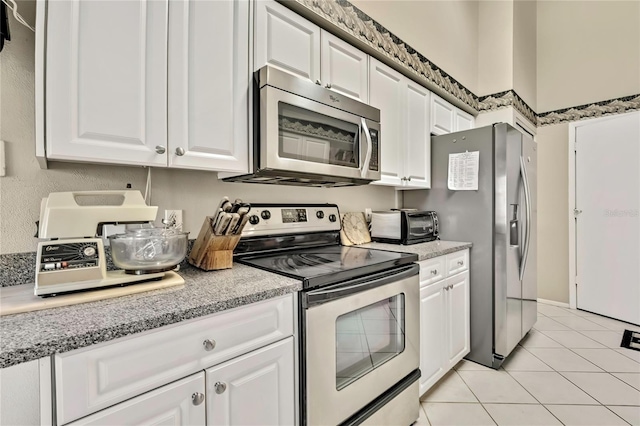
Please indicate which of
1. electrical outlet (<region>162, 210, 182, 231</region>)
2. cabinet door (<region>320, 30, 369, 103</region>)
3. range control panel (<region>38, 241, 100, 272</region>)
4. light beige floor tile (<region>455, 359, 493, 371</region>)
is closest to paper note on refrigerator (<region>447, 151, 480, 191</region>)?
cabinet door (<region>320, 30, 369, 103</region>)

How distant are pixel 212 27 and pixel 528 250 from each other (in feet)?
8.58

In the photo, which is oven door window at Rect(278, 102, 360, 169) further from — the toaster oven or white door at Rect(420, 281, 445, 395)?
white door at Rect(420, 281, 445, 395)

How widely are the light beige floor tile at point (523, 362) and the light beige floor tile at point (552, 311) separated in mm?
1184

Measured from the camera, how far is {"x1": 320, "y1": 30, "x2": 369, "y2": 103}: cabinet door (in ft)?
5.58

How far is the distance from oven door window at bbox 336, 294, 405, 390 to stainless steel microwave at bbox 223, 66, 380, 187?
0.70 m

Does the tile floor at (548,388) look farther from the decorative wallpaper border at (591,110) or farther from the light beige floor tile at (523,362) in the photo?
the decorative wallpaper border at (591,110)

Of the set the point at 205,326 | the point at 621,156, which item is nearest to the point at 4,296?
the point at 205,326

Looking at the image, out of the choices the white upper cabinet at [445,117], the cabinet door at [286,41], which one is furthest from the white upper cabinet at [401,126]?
the cabinet door at [286,41]

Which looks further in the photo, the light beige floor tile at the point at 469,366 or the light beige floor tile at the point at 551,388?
the light beige floor tile at the point at 469,366

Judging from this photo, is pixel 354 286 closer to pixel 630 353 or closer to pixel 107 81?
pixel 107 81

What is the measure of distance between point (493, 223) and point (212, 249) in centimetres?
189

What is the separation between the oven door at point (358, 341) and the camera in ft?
3.79

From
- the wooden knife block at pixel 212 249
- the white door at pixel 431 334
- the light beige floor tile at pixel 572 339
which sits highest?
the wooden knife block at pixel 212 249

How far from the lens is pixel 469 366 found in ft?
7.40
